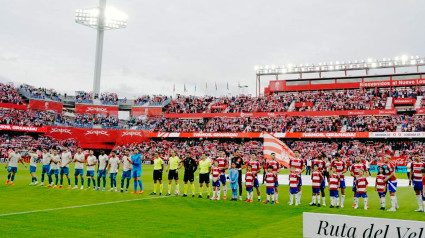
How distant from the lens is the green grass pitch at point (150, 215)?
32.6 feet

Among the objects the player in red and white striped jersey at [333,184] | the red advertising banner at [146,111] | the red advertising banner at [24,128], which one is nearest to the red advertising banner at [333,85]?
the red advertising banner at [146,111]

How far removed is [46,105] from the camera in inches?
2430

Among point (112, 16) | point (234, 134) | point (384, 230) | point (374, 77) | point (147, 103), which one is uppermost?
point (112, 16)

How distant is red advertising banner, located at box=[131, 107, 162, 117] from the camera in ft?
223

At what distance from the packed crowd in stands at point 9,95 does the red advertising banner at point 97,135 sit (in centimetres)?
714

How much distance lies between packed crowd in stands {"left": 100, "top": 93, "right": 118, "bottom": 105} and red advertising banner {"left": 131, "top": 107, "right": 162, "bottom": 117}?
3757 millimetres

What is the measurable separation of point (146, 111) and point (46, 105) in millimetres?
17216

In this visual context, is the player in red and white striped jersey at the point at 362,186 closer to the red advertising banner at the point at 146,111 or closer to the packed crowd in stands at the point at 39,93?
the red advertising banner at the point at 146,111

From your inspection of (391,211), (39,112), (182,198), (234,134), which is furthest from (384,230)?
(39,112)

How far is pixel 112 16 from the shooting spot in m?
63.8

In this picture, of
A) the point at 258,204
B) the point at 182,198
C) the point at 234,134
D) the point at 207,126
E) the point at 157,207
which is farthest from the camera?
the point at 207,126

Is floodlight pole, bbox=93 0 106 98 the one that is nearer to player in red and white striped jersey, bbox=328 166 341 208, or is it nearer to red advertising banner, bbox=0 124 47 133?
red advertising banner, bbox=0 124 47 133

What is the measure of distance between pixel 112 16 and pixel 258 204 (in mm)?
56240

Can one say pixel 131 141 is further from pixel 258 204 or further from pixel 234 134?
pixel 258 204
